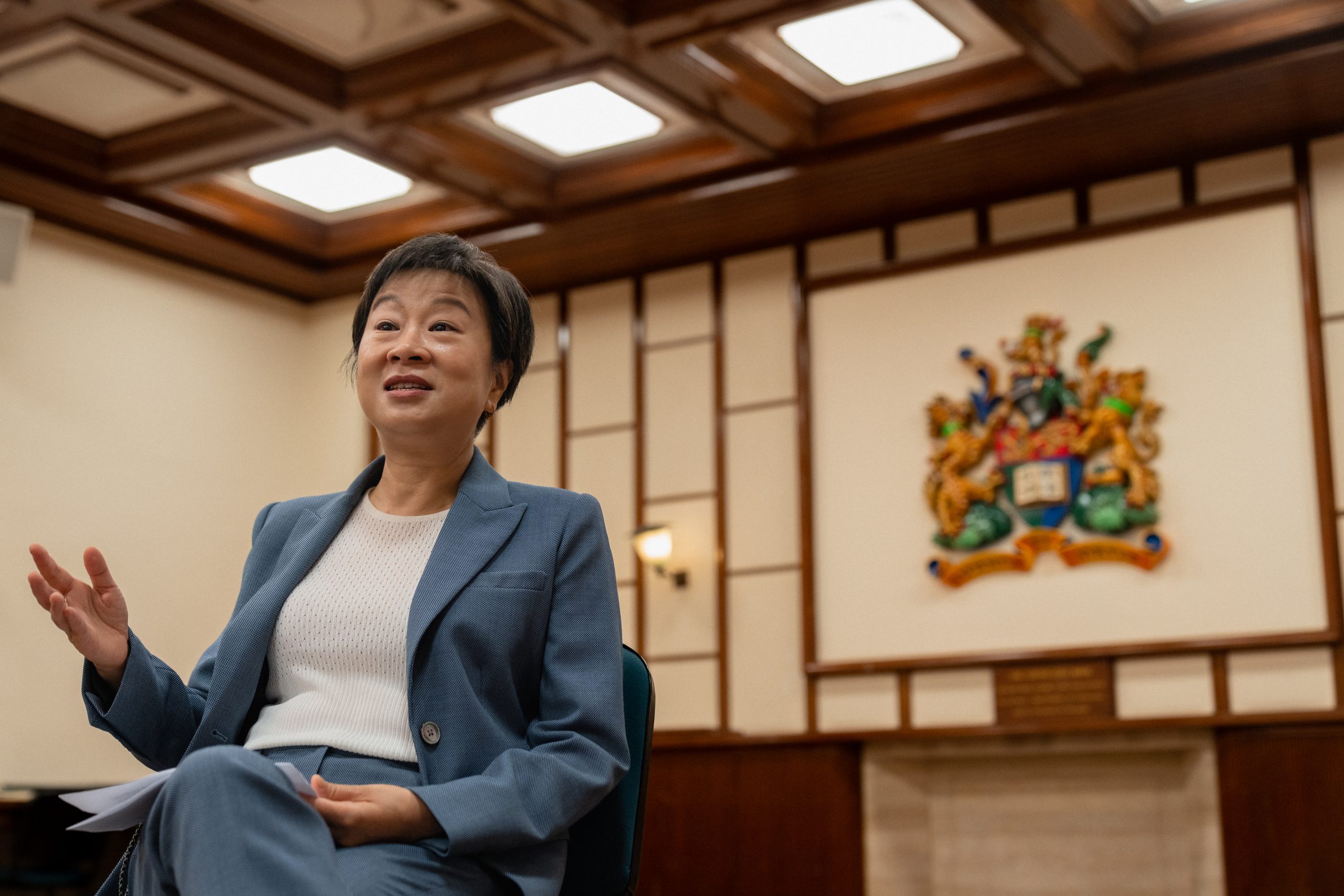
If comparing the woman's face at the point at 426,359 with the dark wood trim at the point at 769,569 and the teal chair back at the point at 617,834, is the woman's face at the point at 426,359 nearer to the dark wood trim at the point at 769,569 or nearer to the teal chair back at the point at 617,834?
the teal chair back at the point at 617,834

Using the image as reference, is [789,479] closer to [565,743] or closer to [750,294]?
[750,294]

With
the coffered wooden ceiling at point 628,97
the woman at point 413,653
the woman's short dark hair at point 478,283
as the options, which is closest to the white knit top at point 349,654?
the woman at point 413,653

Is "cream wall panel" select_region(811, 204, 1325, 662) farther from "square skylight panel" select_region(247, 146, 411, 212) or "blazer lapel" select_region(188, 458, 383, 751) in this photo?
"blazer lapel" select_region(188, 458, 383, 751)

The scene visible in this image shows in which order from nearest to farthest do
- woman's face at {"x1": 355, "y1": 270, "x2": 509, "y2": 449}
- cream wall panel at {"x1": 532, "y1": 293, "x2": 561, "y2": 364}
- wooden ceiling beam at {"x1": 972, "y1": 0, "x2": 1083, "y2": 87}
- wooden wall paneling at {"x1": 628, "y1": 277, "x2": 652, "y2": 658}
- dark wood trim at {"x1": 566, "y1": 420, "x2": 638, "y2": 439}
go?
1. woman's face at {"x1": 355, "y1": 270, "x2": 509, "y2": 449}
2. wooden ceiling beam at {"x1": 972, "y1": 0, "x2": 1083, "y2": 87}
3. wooden wall paneling at {"x1": 628, "y1": 277, "x2": 652, "y2": 658}
4. dark wood trim at {"x1": 566, "y1": 420, "x2": 638, "y2": 439}
5. cream wall panel at {"x1": 532, "y1": 293, "x2": 561, "y2": 364}

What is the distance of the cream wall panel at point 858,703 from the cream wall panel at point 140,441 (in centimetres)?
338

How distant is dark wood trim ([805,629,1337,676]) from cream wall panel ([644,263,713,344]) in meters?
2.07

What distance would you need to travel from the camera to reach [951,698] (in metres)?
7.06

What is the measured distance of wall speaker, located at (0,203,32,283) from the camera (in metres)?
7.39

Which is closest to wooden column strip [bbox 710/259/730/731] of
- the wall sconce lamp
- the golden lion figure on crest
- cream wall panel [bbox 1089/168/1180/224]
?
the wall sconce lamp

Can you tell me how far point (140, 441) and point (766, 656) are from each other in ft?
12.5

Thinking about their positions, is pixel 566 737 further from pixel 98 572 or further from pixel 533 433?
pixel 533 433

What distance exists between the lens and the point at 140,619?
320 inches

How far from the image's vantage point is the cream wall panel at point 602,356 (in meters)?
8.38

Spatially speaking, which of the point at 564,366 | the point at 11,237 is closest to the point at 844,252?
the point at 564,366
